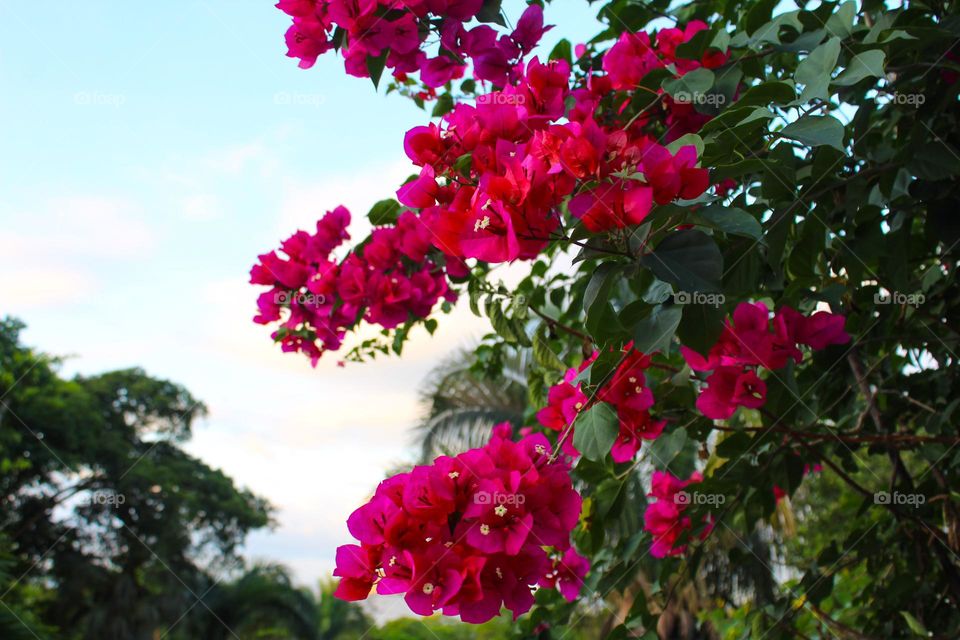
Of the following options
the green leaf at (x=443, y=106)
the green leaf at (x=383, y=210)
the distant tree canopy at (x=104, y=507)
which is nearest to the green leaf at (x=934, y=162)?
the green leaf at (x=383, y=210)

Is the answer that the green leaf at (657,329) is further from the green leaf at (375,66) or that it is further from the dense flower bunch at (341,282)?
the dense flower bunch at (341,282)

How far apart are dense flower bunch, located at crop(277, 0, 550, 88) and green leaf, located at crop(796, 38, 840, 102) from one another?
0.49 meters

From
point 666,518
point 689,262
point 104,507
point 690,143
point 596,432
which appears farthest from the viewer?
point 104,507

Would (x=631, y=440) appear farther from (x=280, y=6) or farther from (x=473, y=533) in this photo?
(x=280, y=6)

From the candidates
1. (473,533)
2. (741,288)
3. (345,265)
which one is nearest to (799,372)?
(741,288)

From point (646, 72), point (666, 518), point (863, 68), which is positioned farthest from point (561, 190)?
point (666, 518)

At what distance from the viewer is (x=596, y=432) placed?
3.27 feet

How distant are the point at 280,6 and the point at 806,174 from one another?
877 mm

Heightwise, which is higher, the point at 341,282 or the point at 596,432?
the point at 341,282

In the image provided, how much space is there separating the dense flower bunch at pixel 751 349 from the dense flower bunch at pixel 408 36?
1.81ft

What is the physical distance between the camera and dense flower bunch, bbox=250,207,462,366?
1681mm

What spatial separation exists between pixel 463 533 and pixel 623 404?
48 cm

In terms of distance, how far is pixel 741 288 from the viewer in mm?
1018

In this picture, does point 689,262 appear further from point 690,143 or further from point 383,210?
point 383,210
